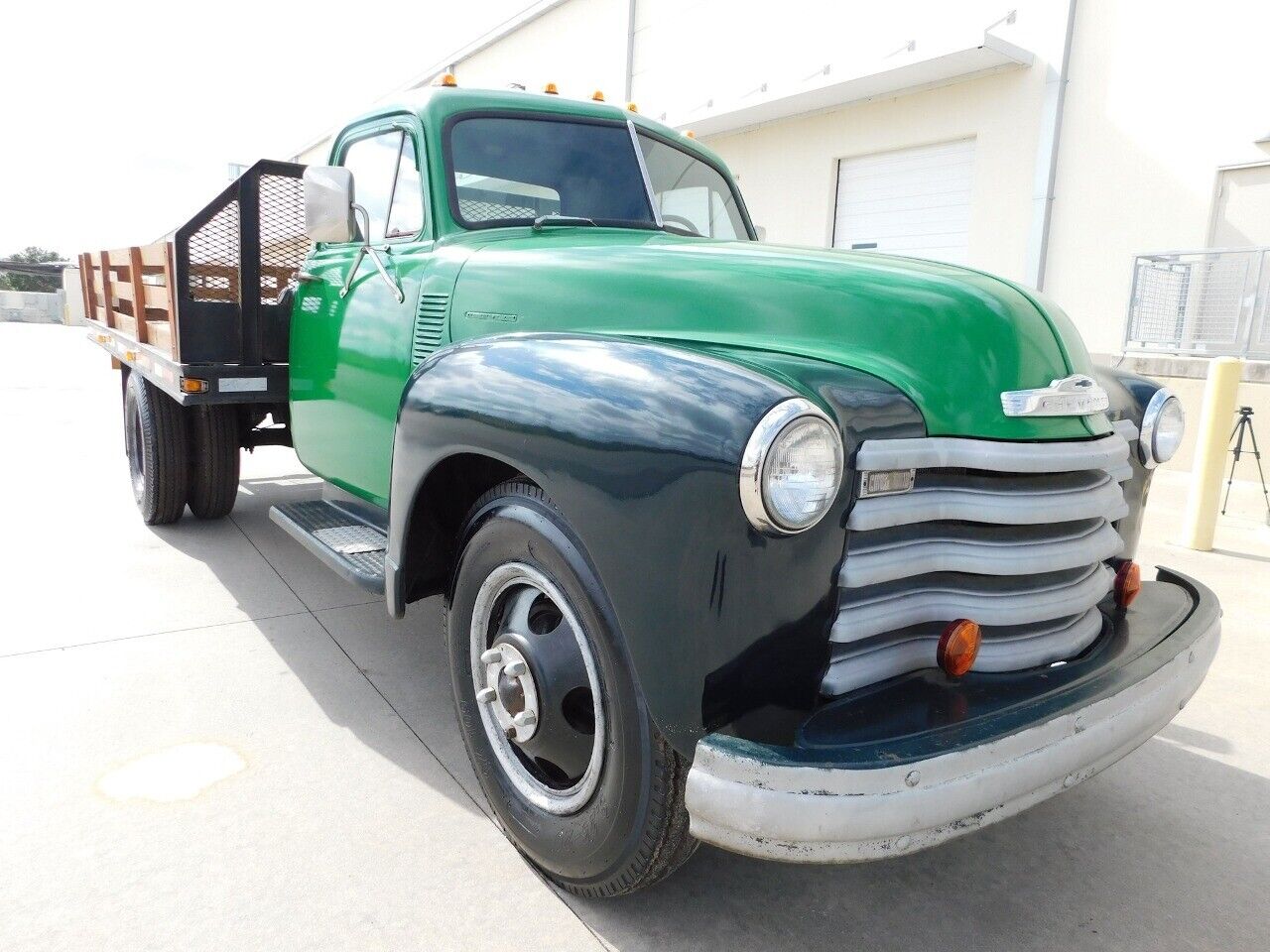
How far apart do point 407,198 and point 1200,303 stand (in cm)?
770

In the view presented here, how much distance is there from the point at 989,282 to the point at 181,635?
3147mm

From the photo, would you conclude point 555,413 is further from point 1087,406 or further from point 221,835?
point 221,835

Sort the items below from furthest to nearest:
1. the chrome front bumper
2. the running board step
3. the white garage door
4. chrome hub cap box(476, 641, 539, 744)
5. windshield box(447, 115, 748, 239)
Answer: the white garage door < windshield box(447, 115, 748, 239) < the running board step < chrome hub cap box(476, 641, 539, 744) < the chrome front bumper

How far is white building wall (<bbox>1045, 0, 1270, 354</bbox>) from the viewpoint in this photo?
326 inches

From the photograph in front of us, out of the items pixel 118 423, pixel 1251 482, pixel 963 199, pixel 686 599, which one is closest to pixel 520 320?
pixel 686 599

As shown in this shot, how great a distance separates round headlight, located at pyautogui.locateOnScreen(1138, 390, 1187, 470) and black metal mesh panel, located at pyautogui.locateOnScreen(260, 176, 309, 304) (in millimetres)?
3594

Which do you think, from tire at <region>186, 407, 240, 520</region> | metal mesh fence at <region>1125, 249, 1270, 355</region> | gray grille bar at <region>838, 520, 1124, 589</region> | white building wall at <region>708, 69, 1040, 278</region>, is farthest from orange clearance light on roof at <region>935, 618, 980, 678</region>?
white building wall at <region>708, 69, 1040, 278</region>

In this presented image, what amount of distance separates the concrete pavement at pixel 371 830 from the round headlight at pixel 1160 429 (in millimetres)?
990

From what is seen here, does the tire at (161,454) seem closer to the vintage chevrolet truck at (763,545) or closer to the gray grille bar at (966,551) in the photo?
the vintage chevrolet truck at (763,545)

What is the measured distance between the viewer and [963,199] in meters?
10.6

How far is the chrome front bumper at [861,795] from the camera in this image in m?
1.51

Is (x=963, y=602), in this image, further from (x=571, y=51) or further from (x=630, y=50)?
(x=571, y=51)

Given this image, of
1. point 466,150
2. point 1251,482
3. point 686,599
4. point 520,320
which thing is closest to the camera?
point 686,599

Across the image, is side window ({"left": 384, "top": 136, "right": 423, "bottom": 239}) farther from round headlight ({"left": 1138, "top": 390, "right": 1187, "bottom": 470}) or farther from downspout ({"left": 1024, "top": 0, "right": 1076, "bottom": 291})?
downspout ({"left": 1024, "top": 0, "right": 1076, "bottom": 291})
